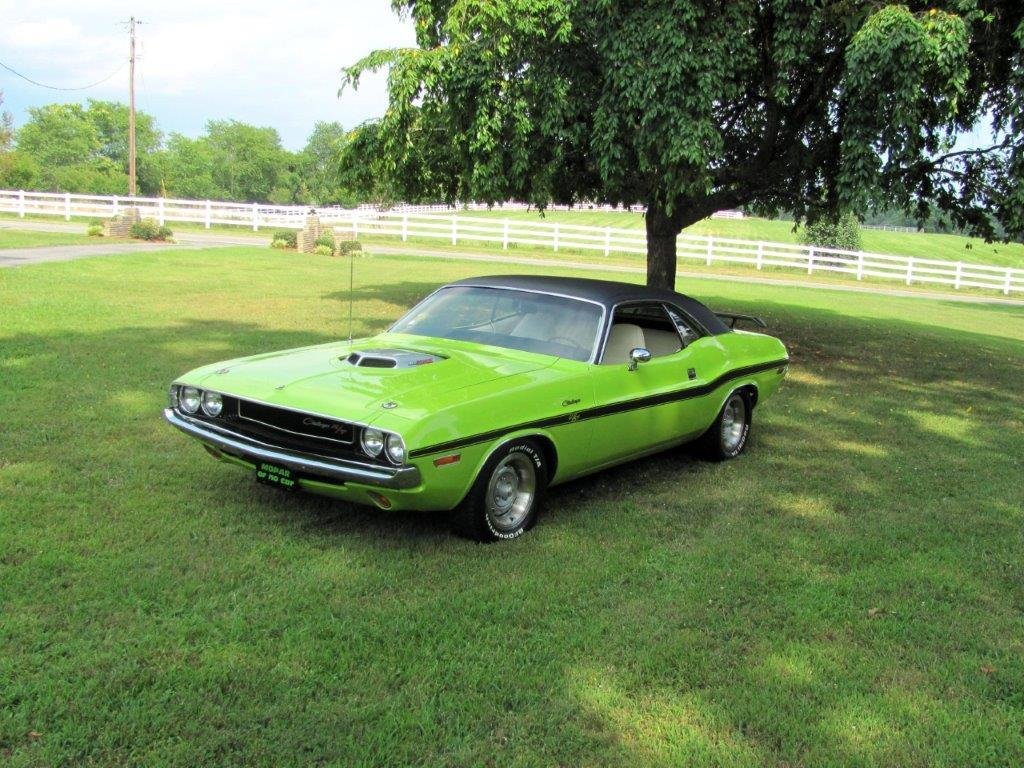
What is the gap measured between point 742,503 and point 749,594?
1.55 m

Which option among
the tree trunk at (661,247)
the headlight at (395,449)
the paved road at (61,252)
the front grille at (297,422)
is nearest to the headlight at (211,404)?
the front grille at (297,422)

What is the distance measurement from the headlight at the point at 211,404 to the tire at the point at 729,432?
139 inches

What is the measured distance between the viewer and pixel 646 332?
6617 millimetres

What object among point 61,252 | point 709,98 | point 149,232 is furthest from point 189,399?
point 149,232

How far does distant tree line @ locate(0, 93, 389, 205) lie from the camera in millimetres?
94000

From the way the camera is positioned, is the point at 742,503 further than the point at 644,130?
No

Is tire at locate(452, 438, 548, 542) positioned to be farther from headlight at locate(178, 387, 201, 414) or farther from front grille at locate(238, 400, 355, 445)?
headlight at locate(178, 387, 201, 414)

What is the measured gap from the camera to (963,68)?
9.31m

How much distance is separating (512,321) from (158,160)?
114 m

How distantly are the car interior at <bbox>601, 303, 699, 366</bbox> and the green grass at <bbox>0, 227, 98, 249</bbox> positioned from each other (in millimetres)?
21034

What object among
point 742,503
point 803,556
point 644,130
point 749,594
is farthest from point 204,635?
point 644,130

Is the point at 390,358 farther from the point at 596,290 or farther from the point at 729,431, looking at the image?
the point at 729,431

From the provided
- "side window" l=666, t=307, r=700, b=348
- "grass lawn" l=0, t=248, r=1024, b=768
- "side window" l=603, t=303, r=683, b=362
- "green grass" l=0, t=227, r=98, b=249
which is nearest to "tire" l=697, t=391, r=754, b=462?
"grass lawn" l=0, t=248, r=1024, b=768

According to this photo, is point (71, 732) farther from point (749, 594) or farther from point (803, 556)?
point (803, 556)
